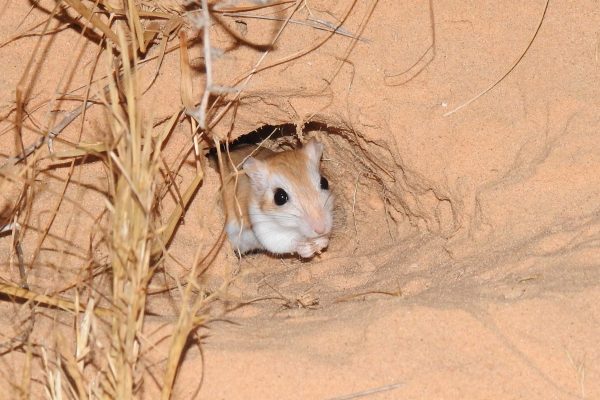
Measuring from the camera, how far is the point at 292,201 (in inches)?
241

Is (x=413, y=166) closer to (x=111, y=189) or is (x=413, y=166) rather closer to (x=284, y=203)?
(x=284, y=203)

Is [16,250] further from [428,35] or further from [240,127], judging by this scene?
[428,35]

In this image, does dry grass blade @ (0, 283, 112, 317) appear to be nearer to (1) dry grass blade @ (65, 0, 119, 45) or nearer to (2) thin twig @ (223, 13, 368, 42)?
(1) dry grass blade @ (65, 0, 119, 45)

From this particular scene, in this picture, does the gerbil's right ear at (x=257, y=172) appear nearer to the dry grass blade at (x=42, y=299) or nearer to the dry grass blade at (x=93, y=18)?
the dry grass blade at (x=93, y=18)

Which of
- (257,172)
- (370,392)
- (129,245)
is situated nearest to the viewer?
(129,245)

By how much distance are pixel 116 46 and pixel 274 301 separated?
200 cm

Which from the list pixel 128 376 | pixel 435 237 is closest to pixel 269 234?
pixel 435 237

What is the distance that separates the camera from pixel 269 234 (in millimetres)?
6395

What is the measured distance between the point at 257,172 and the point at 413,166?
5.01 ft

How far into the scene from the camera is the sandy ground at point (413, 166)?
418 cm

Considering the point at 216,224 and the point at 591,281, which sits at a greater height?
the point at 216,224

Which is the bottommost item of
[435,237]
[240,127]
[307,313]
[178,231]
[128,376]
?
[128,376]

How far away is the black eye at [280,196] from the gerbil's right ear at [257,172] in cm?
20

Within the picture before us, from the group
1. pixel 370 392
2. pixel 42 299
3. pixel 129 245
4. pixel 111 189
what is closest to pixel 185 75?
pixel 111 189
